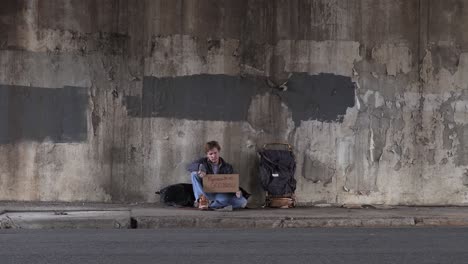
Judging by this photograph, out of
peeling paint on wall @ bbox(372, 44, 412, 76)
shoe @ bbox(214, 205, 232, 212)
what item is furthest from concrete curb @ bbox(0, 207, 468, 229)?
peeling paint on wall @ bbox(372, 44, 412, 76)

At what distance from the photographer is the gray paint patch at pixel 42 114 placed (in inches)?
472

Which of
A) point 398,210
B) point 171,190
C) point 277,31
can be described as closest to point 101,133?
point 171,190

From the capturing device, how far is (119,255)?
7410 millimetres

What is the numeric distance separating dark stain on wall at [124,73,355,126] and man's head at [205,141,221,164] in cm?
92

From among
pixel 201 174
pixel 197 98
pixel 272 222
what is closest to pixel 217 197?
pixel 201 174

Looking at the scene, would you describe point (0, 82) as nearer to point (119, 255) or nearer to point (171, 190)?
point (171, 190)

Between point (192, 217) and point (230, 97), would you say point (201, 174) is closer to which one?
point (192, 217)

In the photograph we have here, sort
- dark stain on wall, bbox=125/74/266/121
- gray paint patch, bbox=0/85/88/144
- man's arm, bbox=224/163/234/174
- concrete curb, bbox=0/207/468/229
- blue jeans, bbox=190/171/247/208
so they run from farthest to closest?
dark stain on wall, bbox=125/74/266/121 → gray paint patch, bbox=0/85/88/144 → man's arm, bbox=224/163/234/174 → blue jeans, bbox=190/171/247/208 → concrete curb, bbox=0/207/468/229

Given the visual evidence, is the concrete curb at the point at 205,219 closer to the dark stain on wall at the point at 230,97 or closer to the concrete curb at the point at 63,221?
the concrete curb at the point at 63,221

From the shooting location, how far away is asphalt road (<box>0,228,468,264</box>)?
728cm

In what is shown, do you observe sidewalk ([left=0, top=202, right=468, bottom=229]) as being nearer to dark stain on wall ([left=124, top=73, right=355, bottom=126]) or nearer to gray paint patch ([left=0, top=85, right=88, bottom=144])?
gray paint patch ([left=0, top=85, right=88, bottom=144])

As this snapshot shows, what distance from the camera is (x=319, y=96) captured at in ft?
41.8

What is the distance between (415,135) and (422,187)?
3.51 feet

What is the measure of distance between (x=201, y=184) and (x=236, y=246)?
11.5ft
